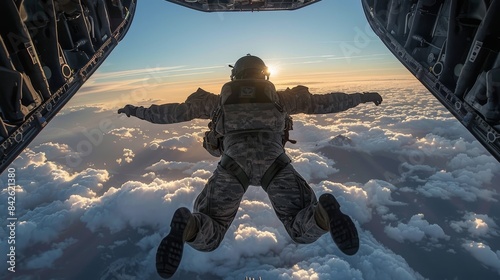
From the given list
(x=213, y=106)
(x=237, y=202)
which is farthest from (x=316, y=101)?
(x=237, y=202)

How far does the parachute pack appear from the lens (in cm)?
327

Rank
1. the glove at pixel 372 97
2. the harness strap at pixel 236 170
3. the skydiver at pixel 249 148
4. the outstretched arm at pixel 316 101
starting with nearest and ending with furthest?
the skydiver at pixel 249 148 < the harness strap at pixel 236 170 < the outstretched arm at pixel 316 101 < the glove at pixel 372 97

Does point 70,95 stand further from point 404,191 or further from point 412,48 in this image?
point 404,191

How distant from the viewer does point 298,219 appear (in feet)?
8.86

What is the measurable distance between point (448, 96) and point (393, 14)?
90.3 inches

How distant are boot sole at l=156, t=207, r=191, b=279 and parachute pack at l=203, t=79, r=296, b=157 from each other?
1566 mm

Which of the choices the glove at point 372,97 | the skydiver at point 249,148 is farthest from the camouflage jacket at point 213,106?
the glove at point 372,97

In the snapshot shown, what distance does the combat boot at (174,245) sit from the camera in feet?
6.16

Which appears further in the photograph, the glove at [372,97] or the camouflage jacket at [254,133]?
the glove at [372,97]

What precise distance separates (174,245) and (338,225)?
1.42m

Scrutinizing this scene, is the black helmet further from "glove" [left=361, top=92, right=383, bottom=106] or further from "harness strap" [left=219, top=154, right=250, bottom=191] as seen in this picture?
"glove" [left=361, top=92, right=383, bottom=106]

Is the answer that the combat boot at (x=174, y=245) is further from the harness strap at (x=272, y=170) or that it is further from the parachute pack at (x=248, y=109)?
the parachute pack at (x=248, y=109)

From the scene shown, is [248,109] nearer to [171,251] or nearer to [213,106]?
[213,106]

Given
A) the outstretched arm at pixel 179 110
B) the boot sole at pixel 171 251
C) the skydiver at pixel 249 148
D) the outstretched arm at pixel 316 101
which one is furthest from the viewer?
the outstretched arm at pixel 316 101
